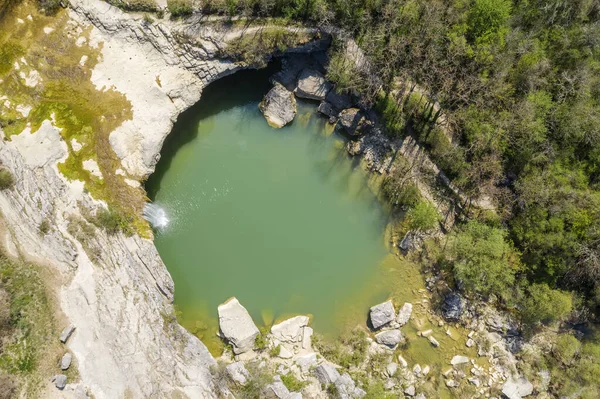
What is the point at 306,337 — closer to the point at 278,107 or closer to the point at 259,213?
the point at 259,213

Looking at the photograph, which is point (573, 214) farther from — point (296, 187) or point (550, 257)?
point (296, 187)

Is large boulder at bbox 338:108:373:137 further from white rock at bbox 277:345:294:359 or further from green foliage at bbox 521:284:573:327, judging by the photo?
white rock at bbox 277:345:294:359

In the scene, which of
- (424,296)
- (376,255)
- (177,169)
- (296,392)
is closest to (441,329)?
(424,296)

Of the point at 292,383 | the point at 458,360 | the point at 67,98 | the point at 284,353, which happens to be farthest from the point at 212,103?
the point at 458,360

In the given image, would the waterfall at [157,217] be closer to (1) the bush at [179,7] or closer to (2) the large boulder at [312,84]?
(1) the bush at [179,7]

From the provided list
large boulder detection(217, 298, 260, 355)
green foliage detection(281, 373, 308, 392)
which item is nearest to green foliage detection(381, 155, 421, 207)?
large boulder detection(217, 298, 260, 355)
